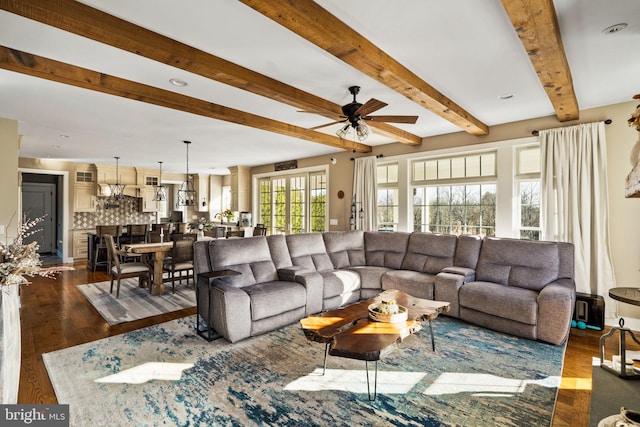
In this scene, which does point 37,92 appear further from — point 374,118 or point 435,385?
point 435,385

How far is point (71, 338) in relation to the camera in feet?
10.7

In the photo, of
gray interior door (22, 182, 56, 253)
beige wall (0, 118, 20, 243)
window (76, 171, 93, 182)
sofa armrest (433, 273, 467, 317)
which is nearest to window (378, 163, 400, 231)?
sofa armrest (433, 273, 467, 317)

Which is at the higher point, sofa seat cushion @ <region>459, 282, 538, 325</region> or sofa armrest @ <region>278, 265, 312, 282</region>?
sofa armrest @ <region>278, 265, 312, 282</region>

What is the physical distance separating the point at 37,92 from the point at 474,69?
451cm

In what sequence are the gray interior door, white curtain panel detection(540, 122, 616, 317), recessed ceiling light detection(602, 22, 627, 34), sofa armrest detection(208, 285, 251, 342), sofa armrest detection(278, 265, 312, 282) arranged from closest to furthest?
recessed ceiling light detection(602, 22, 627, 34), sofa armrest detection(208, 285, 251, 342), white curtain panel detection(540, 122, 616, 317), sofa armrest detection(278, 265, 312, 282), the gray interior door

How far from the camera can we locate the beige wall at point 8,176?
13.6 ft

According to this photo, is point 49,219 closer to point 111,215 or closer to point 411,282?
point 111,215

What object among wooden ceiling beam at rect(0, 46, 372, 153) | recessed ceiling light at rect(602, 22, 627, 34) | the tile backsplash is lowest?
the tile backsplash

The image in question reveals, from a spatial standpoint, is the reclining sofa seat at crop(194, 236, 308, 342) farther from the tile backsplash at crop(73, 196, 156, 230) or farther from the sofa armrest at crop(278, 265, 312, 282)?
the tile backsplash at crop(73, 196, 156, 230)

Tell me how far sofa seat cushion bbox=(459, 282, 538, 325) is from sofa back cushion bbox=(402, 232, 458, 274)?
69 cm

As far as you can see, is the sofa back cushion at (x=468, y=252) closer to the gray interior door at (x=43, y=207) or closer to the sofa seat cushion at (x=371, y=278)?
the sofa seat cushion at (x=371, y=278)

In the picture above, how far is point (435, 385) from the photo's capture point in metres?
2.42

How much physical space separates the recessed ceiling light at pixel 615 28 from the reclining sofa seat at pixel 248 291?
3506 mm

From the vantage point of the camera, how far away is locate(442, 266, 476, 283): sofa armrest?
3988 mm
